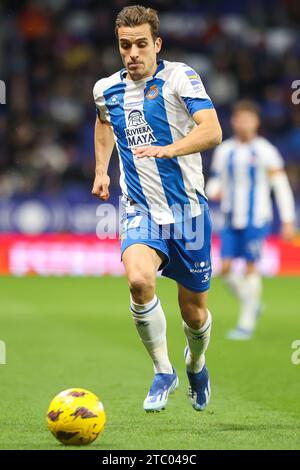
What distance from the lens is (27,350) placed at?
31.4 feet

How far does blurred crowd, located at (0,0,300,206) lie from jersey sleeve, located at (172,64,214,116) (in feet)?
38.8

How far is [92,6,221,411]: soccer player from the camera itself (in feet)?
20.0

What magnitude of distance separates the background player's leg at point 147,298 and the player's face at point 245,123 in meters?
4.88

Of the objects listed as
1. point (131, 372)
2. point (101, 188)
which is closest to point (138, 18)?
point (101, 188)

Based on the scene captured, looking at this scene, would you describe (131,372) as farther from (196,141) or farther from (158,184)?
(196,141)

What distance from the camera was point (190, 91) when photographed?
6.05 meters

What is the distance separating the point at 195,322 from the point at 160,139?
3.76 ft

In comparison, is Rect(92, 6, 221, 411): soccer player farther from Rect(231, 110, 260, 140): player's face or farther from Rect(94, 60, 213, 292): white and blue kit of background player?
Rect(231, 110, 260, 140): player's face

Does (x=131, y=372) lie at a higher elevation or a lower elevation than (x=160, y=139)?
lower

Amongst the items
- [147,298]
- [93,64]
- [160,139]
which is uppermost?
[160,139]

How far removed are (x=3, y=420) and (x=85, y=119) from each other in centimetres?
1415

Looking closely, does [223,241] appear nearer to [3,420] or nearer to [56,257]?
[3,420]

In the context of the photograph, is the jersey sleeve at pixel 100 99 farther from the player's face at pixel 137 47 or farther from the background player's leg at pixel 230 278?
the background player's leg at pixel 230 278

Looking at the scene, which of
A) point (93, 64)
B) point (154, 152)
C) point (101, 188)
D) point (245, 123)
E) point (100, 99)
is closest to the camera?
point (154, 152)
